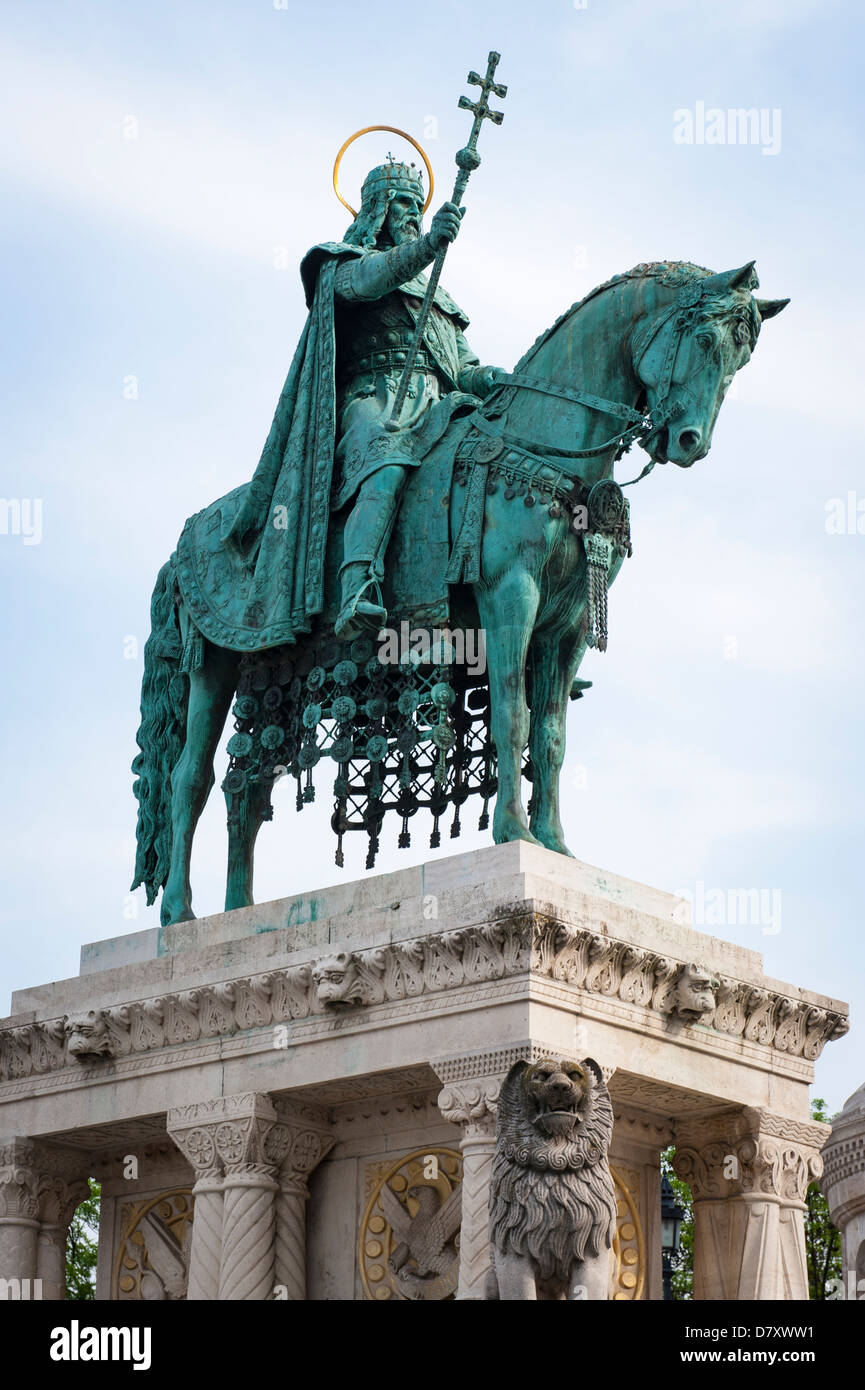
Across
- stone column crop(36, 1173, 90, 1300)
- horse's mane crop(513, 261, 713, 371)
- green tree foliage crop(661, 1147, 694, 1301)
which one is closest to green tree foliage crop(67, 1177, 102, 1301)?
green tree foliage crop(661, 1147, 694, 1301)

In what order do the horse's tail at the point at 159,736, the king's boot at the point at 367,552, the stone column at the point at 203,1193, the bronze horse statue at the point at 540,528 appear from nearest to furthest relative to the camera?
the bronze horse statue at the point at 540,528, the stone column at the point at 203,1193, the king's boot at the point at 367,552, the horse's tail at the point at 159,736

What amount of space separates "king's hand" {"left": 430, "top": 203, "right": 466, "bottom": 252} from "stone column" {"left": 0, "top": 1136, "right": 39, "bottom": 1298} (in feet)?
28.5

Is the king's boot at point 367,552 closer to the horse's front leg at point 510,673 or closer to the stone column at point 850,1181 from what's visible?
the horse's front leg at point 510,673

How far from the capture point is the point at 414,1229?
794 inches

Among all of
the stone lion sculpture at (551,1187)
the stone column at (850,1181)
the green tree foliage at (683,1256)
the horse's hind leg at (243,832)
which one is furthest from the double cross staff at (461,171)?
the green tree foliage at (683,1256)

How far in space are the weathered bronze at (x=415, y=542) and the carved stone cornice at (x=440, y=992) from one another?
4.03 feet

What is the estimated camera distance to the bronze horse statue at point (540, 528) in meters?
20.1

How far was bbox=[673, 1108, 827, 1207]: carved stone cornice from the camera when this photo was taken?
809 inches

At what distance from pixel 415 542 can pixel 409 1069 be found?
4523 mm

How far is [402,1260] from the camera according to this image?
66.1ft

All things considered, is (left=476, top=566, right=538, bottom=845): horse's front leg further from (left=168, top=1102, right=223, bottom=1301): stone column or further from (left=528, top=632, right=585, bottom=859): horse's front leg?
(left=168, top=1102, right=223, bottom=1301): stone column
